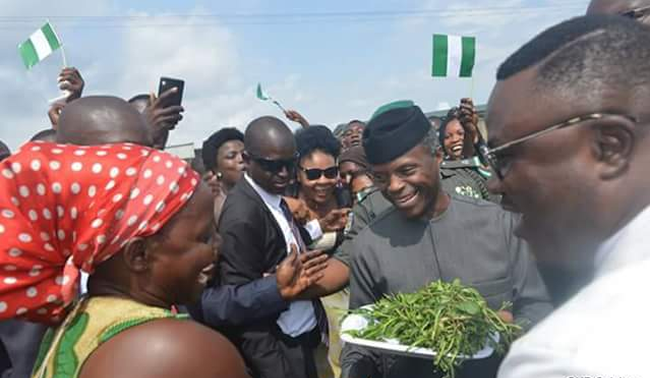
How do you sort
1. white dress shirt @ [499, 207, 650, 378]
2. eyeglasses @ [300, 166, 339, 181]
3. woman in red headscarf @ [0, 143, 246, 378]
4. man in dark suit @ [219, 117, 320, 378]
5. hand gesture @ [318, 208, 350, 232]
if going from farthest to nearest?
1. eyeglasses @ [300, 166, 339, 181]
2. hand gesture @ [318, 208, 350, 232]
3. man in dark suit @ [219, 117, 320, 378]
4. woman in red headscarf @ [0, 143, 246, 378]
5. white dress shirt @ [499, 207, 650, 378]

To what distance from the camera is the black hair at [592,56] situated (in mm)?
1192

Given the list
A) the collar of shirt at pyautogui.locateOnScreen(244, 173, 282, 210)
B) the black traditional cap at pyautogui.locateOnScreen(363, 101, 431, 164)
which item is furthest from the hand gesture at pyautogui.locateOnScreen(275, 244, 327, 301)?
the collar of shirt at pyautogui.locateOnScreen(244, 173, 282, 210)

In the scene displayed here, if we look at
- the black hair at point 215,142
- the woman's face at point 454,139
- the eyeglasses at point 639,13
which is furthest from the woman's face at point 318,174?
the eyeglasses at point 639,13

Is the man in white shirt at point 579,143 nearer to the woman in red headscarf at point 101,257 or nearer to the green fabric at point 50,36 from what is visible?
the woman in red headscarf at point 101,257

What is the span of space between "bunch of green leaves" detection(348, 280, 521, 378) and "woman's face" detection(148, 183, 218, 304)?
0.99m

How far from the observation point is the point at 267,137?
3.96 m

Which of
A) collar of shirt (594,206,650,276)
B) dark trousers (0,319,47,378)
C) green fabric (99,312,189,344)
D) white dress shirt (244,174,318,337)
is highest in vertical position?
collar of shirt (594,206,650,276)

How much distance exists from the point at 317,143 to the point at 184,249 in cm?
383

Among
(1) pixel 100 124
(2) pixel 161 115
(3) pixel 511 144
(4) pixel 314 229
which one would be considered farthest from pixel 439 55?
(3) pixel 511 144

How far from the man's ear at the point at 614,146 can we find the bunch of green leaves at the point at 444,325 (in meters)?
1.16

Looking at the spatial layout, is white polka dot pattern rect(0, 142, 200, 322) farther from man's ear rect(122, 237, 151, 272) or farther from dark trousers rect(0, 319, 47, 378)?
dark trousers rect(0, 319, 47, 378)

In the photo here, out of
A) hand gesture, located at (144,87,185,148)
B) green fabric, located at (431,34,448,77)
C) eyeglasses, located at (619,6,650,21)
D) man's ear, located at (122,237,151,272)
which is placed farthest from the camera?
green fabric, located at (431,34,448,77)

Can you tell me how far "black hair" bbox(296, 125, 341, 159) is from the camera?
5.34 metres

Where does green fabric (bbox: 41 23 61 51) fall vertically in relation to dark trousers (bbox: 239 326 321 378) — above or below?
above
